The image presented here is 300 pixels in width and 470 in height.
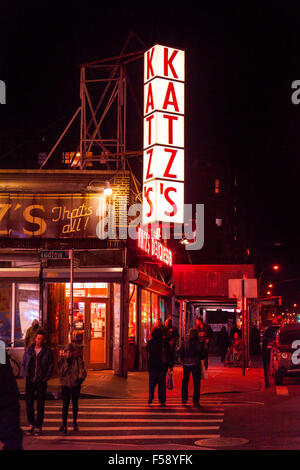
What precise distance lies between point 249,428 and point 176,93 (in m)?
13.8

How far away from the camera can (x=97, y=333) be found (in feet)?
80.8

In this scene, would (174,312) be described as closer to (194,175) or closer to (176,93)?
(176,93)

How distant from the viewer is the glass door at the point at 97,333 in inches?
960

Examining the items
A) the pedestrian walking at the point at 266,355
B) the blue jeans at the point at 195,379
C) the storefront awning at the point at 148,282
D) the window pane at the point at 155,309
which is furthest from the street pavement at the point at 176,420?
the window pane at the point at 155,309

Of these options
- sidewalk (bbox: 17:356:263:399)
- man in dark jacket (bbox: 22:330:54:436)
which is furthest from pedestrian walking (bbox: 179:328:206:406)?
man in dark jacket (bbox: 22:330:54:436)

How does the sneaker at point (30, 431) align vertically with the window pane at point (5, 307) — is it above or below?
below

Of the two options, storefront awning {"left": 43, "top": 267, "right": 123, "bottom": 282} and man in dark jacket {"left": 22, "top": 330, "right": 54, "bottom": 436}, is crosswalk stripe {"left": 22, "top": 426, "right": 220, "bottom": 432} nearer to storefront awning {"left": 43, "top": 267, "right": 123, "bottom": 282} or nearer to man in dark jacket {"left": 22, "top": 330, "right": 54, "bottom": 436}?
man in dark jacket {"left": 22, "top": 330, "right": 54, "bottom": 436}

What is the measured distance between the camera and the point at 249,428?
12.0 m

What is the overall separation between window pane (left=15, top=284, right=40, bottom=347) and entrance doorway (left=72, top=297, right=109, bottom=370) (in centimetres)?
192

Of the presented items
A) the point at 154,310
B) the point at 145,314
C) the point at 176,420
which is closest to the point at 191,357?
the point at 176,420

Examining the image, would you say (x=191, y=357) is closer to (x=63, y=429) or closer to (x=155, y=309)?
(x=63, y=429)

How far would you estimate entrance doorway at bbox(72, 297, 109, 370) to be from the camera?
24.3 meters

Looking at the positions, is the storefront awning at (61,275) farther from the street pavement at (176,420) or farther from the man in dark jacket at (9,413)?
the man in dark jacket at (9,413)

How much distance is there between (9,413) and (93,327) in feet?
62.8
